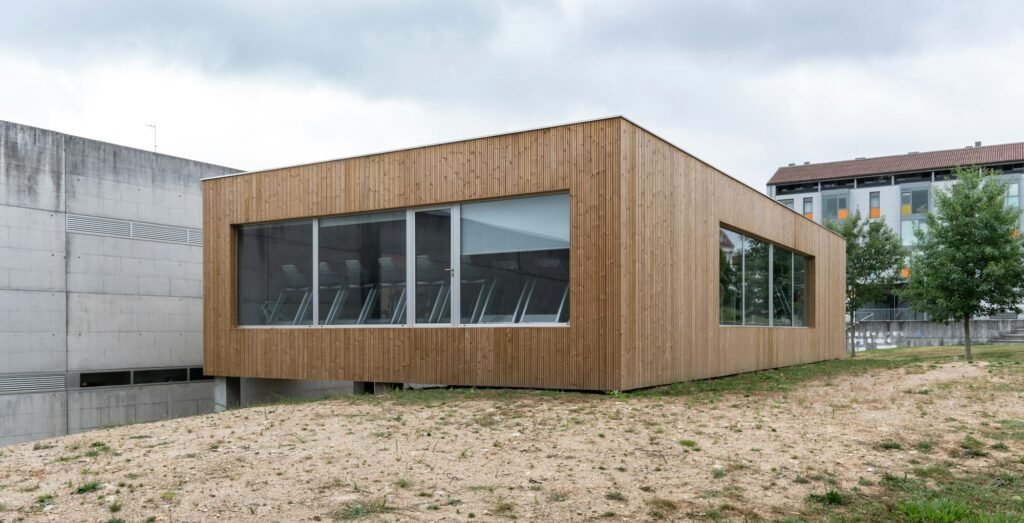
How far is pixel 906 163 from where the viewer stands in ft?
167

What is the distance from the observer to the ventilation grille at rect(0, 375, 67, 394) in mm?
15156

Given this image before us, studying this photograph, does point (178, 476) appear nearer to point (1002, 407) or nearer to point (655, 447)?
point (655, 447)

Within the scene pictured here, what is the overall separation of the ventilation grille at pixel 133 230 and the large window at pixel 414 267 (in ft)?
15.3

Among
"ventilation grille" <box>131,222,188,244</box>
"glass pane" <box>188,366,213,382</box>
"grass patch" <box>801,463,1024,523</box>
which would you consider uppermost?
"ventilation grille" <box>131,222,188,244</box>

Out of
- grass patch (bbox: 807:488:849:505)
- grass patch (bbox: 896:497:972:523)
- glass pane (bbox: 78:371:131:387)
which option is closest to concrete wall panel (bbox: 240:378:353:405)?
glass pane (bbox: 78:371:131:387)

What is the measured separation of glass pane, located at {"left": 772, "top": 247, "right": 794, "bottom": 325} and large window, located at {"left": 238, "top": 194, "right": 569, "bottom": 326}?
23.5ft

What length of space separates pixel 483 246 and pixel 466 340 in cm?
132

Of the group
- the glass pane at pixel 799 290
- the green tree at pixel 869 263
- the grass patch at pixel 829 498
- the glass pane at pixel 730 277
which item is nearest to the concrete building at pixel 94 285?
the glass pane at pixel 730 277

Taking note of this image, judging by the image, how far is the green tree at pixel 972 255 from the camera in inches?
782

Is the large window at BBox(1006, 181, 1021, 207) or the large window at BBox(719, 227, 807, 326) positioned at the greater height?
the large window at BBox(1006, 181, 1021, 207)

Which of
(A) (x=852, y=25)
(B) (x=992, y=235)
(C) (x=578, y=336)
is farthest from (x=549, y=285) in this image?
(B) (x=992, y=235)

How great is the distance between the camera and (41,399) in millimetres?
15656

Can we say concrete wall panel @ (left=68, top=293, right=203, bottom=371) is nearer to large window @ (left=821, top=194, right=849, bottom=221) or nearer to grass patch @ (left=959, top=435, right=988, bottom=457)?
grass patch @ (left=959, top=435, right=988, bottom=457)

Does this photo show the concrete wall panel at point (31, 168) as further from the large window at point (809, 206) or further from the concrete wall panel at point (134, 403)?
the large window at point (809, 206)
